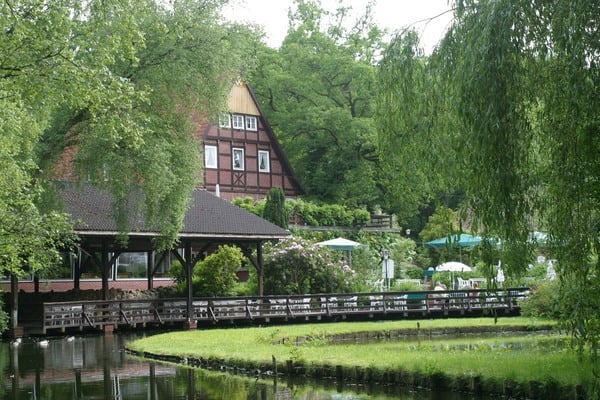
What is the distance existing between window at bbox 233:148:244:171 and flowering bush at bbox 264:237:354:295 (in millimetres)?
13616

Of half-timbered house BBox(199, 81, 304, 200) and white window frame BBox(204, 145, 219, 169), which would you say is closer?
white window frame BBox(204, 145, 219, 169)

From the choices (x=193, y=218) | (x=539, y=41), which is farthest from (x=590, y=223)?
(x=193, y=218)

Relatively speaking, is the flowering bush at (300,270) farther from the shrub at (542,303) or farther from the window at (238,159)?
the window at (238,159)

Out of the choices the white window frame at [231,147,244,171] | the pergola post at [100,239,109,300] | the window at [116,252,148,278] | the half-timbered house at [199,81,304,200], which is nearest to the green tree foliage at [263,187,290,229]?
the window at [116,252,148,278]

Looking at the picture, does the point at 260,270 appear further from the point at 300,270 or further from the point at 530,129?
the point at 530,129

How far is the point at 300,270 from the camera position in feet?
111

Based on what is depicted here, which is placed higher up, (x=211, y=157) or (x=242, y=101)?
(x=242, y=101)

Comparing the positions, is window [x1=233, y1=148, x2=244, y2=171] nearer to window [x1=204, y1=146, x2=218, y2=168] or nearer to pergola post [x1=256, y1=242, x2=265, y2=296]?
window [x1=204, y1=146, x2=218, y2=168]

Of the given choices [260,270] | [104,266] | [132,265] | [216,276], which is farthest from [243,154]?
[104,266]

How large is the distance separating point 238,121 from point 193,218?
1773 centimetres

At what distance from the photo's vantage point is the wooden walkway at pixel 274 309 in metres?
27.0

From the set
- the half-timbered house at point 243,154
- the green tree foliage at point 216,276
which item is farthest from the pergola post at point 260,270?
the half-timbered house at point 243,154

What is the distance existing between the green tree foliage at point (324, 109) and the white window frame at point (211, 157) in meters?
6.69

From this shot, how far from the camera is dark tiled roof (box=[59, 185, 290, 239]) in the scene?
2739cm
